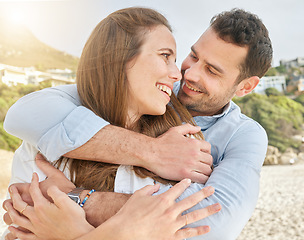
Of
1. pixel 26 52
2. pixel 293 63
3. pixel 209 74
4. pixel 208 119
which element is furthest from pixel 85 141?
pixel 293 63

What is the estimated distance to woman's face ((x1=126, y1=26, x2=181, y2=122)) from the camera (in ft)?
4.25

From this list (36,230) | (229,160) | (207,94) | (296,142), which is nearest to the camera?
(36,230)

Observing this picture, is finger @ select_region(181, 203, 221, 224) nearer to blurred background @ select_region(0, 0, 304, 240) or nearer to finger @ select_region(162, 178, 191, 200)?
finger @ select_region(162, 178, 191, 200)

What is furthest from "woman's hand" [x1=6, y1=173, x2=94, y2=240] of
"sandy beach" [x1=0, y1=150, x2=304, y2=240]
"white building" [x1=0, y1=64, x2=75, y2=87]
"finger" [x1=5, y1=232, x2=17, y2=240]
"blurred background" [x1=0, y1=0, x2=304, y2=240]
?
"white building" [x1=0, y1=64, x2=75, y2=87]

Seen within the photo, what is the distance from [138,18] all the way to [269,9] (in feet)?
111

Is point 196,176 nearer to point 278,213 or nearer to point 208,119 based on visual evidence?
point 208,119

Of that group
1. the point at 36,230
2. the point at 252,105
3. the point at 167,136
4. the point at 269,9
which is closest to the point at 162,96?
the point at 167,136

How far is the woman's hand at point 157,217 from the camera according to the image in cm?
97

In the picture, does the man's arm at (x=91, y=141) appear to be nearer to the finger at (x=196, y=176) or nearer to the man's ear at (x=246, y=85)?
the finger at (x=196, y=176)

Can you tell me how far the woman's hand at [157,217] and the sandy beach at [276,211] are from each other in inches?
210

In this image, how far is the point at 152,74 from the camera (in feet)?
4.23

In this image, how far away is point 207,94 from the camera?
1651 millimetres

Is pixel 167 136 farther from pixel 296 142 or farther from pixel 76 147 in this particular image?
pixel 296 142

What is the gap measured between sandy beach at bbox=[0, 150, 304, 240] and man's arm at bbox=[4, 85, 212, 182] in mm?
5148
